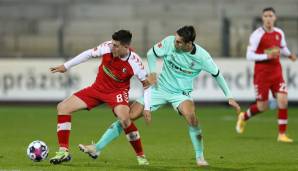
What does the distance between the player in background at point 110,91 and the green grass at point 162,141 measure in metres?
0.35

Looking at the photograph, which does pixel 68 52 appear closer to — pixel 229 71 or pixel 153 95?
pixel 229 71

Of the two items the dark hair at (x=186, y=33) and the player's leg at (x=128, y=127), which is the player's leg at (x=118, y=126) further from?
the dark hair at (x=186, y=33)

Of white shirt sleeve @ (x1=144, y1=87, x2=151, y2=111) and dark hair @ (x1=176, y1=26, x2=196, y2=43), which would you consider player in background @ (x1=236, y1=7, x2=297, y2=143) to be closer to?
dark hair @ (x1=176, y1=26, x2=196, y2=43)

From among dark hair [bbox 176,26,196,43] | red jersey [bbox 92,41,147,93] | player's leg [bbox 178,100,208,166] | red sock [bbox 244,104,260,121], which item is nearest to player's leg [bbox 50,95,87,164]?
red jersey [bbox 92,41,147,93]

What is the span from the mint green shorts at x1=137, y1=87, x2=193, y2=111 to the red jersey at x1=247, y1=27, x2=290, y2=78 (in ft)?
12.5

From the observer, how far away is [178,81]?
1084 centimetres

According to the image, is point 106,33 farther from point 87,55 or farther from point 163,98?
point 87,55

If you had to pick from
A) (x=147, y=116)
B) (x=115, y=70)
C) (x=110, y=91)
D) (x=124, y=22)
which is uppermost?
(x=124, y=22)

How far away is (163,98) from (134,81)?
10.8 m

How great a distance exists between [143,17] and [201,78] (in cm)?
572

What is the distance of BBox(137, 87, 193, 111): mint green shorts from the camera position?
1073cm

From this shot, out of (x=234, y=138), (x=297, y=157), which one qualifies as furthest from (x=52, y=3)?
(x=297, y=157)

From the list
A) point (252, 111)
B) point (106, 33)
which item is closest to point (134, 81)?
point (106, 33)

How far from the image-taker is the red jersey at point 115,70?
10398 millimetres
